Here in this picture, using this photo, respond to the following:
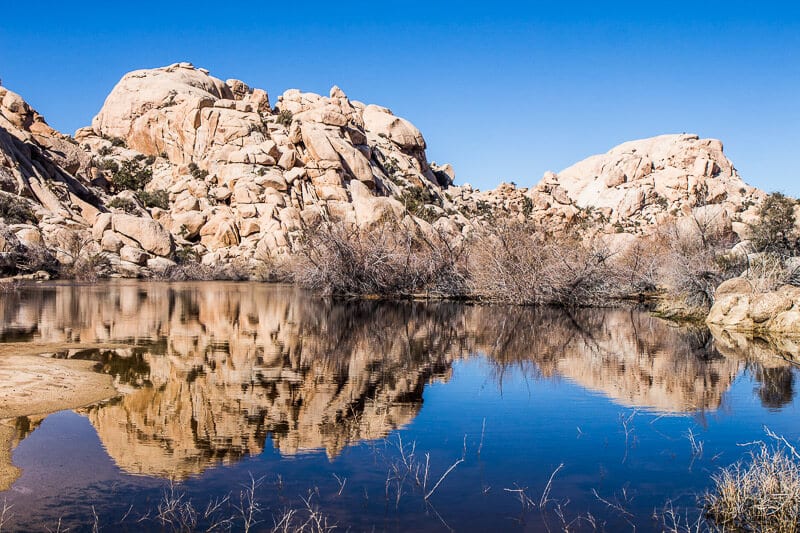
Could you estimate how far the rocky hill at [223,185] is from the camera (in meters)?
60.4

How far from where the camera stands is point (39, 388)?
10.7 meters

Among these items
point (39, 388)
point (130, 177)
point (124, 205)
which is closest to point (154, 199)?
point (124, 205)

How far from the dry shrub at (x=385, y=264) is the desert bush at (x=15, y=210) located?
31123mm

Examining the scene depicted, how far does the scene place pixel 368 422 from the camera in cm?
948

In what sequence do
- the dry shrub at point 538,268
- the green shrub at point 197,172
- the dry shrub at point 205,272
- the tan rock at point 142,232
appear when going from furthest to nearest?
the green shrub at point 197,172
the tan rock at point 142,232
the dry shrub at point 205,272
the dry shrub at point 538,268

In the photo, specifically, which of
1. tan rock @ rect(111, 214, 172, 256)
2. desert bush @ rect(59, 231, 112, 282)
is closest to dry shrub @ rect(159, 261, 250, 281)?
tan rock @ rect(111, 214, 172, 256)

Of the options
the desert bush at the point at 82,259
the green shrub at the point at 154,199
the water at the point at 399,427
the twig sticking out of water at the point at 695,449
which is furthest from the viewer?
the green shrub at the point at 154,199

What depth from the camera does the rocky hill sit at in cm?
6038

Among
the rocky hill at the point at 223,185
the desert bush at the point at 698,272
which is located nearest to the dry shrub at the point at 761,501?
the desert bush at the point at 698,272

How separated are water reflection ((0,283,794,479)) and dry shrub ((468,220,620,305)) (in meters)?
3.42

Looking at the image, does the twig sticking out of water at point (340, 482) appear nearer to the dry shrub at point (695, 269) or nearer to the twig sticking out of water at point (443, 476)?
the twig sticking out of water at point (443, 476)

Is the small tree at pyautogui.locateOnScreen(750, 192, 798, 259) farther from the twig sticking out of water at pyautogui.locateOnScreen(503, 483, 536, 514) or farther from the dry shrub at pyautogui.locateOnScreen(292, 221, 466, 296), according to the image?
the twig sticking out of water at pyautogui.locateOnScreen(503, 483, 536, 514)

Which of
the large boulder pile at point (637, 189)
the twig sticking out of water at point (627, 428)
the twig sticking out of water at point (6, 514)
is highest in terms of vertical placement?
the large boulder pile at point (637, 189)

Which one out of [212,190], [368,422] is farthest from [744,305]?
[212,190]
